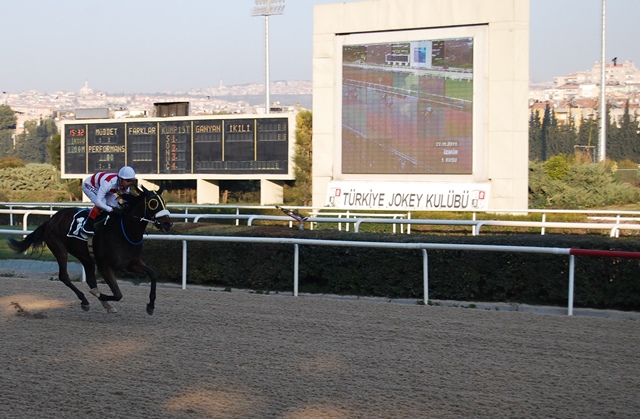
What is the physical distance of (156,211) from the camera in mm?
6234

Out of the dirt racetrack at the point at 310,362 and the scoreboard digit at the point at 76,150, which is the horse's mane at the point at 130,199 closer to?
the dirt racetrack at the point at 310,362

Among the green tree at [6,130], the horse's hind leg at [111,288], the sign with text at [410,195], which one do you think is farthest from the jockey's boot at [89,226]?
the green tree at [6,130]

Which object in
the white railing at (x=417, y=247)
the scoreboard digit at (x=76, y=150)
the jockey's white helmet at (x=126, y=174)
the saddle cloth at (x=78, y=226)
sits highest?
the scoreboard digit at (x=76, y=150)

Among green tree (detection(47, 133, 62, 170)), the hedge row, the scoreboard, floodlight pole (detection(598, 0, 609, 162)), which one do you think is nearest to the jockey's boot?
the hedge row

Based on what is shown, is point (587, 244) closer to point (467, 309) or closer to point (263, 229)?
point (467, 309)

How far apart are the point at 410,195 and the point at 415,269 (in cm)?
923

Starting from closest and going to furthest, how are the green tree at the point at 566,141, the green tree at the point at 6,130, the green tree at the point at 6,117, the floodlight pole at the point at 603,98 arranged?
the floodlight pole at the point at 603,98 < the green tree at the point at 566,141 < the green tree at the point at 6,130 < the green tree at the point at 6,117

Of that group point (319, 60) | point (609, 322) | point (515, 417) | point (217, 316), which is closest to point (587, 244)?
point (609, 322)

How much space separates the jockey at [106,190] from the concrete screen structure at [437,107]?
10.6 metres

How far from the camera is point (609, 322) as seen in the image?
630cm

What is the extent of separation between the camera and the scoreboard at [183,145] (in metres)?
21.4

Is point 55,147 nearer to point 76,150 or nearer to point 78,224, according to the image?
point 76,150

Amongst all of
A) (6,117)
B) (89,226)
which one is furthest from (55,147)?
(6,117)

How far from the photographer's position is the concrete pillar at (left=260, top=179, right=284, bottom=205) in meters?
23.3
